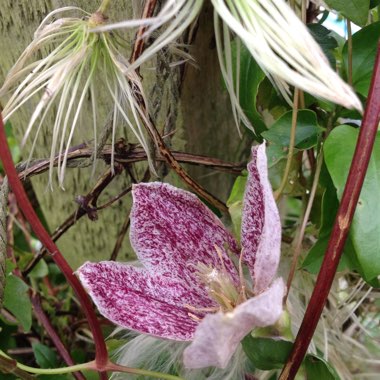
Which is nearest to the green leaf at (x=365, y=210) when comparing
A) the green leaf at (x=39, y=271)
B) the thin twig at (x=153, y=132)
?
the thin twig at (x=153, y=132)

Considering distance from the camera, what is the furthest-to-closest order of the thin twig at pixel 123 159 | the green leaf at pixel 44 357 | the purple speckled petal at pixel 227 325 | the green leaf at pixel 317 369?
1. the green leaf at pixel 44 357
2. the thin twig at pixel 123 159
3. the green leaf at pixel 317 369
4. the purple speckled petal at pixel 227 325

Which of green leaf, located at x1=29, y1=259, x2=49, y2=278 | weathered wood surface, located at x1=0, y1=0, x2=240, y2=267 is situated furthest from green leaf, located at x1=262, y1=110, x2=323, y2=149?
green leaf, located at x1=29, y1=259, x2=49, y2=278

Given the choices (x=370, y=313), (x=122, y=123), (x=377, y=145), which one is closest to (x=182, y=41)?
(x=122, y=123)

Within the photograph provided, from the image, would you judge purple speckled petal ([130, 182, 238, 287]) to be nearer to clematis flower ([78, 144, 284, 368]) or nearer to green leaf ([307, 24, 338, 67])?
clematis flower ([78, 144, 284, 368])

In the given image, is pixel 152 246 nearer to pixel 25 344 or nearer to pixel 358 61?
pixel 358 61

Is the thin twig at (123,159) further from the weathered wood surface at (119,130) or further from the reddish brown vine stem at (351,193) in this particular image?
the reddish brown vine stem at (351,193)

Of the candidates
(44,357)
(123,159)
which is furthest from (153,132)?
(44,357)

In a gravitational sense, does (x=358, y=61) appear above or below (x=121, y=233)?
above
